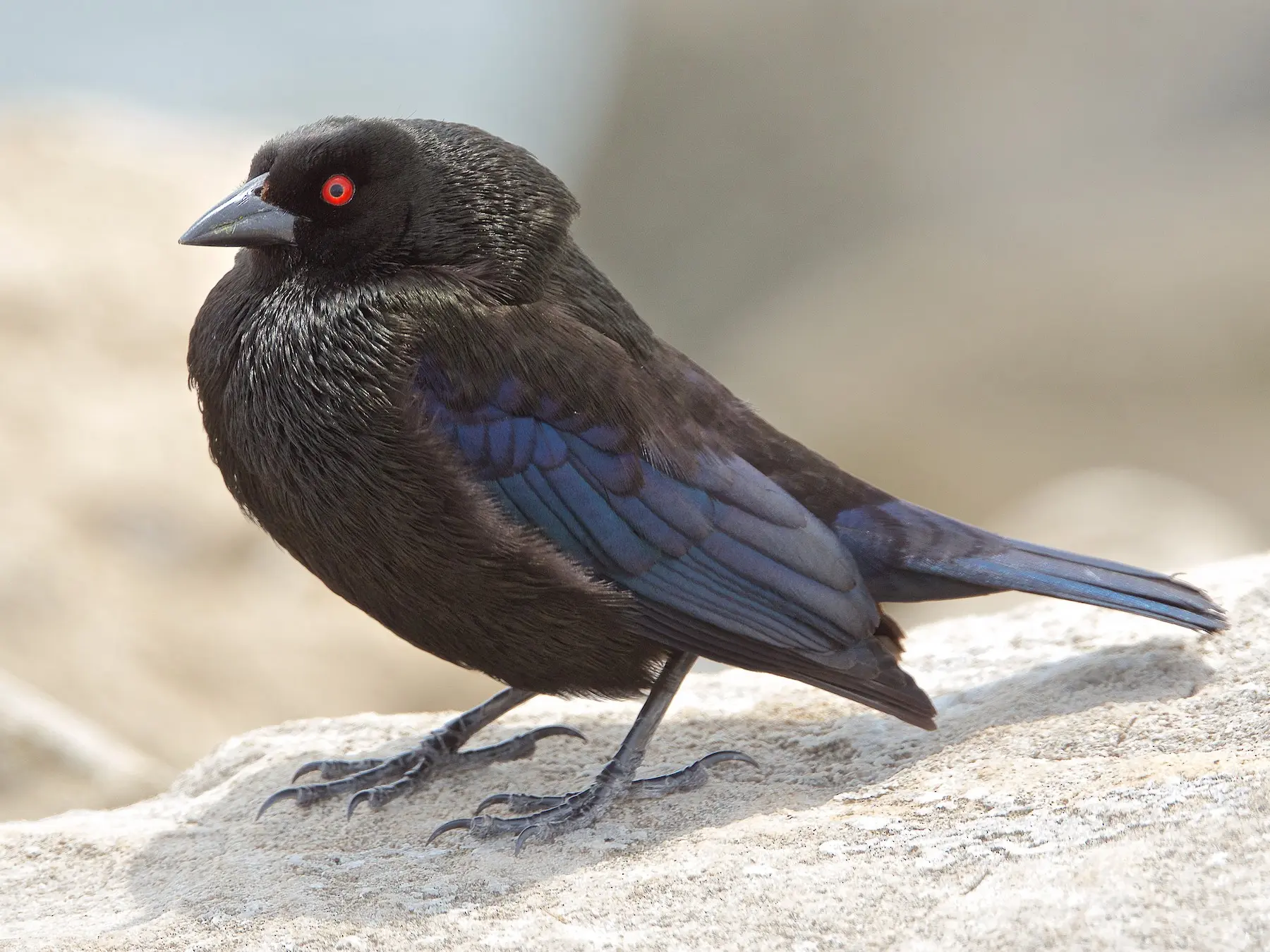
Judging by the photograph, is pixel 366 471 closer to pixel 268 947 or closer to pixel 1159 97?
pixel 268 947

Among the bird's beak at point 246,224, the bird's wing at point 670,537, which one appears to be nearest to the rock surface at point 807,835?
the bird's wing at point 670,537

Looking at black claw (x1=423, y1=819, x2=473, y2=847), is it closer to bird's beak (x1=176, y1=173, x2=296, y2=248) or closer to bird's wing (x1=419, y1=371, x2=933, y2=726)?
bird's wing (x1=419, y1=371, x2=933, y2=726)

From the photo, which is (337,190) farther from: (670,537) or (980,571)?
(980,571)

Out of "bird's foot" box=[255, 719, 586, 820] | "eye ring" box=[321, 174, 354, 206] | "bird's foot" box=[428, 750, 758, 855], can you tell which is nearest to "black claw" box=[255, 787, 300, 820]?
"bird's foot" box=[255, 719, 586, 820]

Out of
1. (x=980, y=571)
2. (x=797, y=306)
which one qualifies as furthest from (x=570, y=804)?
(x=797, y=306)

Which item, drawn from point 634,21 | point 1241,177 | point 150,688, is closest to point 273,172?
point 150,688
